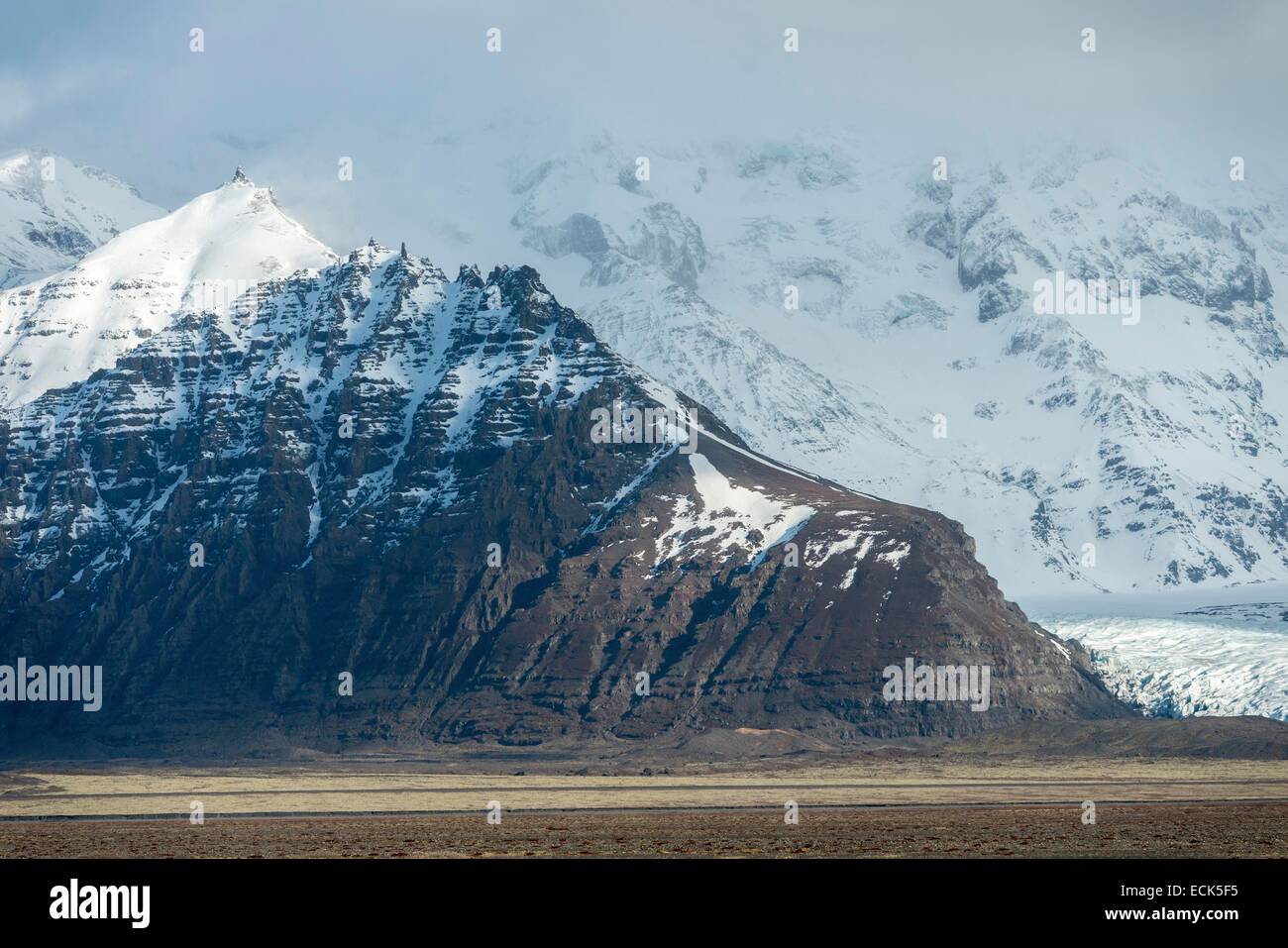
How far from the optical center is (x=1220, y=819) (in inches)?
6959
